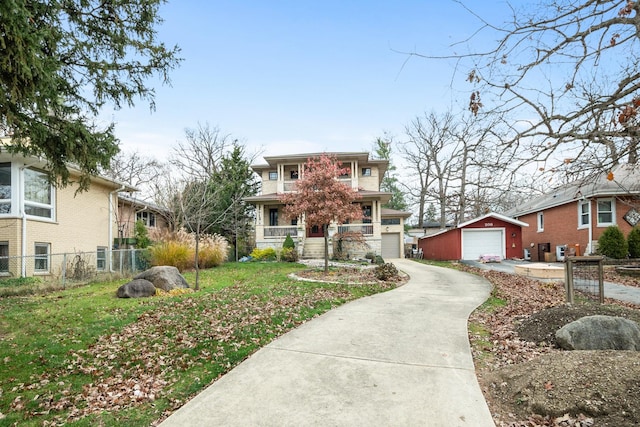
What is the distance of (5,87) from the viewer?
4555 millimetres

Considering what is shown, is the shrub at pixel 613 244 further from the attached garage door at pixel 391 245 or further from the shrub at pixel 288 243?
the shrub at pixel 288 243

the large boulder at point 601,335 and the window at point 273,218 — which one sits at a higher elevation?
the window at point 273,218

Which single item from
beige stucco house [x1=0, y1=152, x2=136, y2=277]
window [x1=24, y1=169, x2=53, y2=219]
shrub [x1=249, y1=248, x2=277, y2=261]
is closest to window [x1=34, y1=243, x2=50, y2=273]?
beige stucco house [x1=0, y1=152, x2=136, y2=277]

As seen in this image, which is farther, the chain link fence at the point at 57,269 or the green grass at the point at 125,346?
the chain link fence at the point at 57,269

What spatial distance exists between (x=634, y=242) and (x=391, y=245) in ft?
47.2

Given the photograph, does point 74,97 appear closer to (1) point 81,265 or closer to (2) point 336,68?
(2) point 336,68

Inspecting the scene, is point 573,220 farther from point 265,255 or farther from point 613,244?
point 265,255

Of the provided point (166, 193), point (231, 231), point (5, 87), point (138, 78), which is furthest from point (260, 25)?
point (231, 231)

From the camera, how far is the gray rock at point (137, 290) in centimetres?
929

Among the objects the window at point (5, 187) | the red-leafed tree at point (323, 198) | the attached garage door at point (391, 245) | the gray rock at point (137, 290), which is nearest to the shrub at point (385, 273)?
the red-leafed tree at point (323, 198)

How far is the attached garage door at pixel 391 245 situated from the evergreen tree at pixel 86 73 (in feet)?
75.0

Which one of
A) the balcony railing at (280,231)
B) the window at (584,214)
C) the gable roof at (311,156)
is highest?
the gable roof at (311,156)

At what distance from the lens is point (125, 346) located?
5352 millimetres

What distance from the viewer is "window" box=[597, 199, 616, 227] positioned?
741 inches
